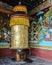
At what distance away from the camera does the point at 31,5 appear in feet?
12.0

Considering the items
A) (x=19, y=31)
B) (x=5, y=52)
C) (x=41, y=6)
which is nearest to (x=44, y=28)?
(x=41, y=6)

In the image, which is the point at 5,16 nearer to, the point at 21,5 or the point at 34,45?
the point at 21,5

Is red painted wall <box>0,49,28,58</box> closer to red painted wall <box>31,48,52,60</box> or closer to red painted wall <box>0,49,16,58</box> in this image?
Result: red painted wall <box>0,49,16,58</box>

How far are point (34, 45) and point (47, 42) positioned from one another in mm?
744

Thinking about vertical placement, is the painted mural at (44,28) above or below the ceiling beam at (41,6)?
below

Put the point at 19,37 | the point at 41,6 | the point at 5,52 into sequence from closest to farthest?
the point at 19,37 < the point at 41,6 < the point at 5,52

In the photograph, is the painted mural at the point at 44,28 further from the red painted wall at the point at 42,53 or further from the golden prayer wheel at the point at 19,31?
the golden prayer wheel at the point at 19,31

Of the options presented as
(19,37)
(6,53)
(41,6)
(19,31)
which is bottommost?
(6,53)

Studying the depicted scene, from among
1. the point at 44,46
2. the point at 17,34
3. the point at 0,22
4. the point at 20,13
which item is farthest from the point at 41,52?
the point at 0,22

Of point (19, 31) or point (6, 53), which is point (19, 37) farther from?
point (6, 53)

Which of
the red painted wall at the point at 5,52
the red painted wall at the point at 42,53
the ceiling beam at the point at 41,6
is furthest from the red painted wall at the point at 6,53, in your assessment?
the ceiling beam at the point at 41,6

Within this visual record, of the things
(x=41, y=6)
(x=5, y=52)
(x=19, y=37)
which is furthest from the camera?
(x=5, y=52)

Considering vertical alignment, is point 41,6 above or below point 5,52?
above

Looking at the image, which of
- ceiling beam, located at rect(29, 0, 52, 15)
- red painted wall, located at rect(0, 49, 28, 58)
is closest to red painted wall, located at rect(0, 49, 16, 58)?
red painted wall, located at rect(0, 49, 28, 58)
